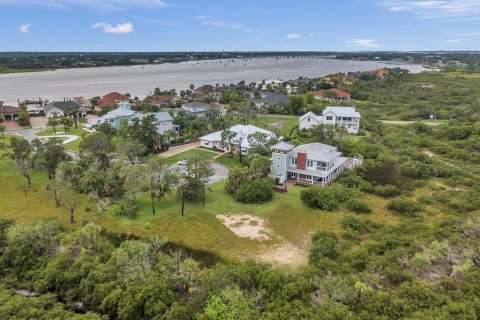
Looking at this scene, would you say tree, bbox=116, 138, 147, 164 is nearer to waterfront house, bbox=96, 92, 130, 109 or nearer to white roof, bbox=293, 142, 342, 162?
white roof, bbox=293, 142, 342, 162

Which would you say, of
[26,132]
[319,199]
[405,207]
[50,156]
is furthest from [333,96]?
[50,156]

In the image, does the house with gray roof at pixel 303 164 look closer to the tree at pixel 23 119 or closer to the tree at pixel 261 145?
the tree at pixel 261 145

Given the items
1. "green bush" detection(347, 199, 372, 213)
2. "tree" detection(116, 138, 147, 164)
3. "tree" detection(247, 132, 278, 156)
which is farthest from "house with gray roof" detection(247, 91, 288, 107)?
"green bush" detection(347, 199, 372, 213)

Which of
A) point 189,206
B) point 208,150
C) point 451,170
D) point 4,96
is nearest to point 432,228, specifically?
point 451,170

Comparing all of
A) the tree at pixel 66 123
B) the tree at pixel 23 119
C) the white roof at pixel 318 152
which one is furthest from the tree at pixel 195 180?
the tree at pixel 23 119

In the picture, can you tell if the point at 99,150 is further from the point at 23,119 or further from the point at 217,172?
the point at 23,119


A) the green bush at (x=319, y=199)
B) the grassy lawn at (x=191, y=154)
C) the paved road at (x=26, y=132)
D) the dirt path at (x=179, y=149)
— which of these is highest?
the paved road at (x=26, y=132)

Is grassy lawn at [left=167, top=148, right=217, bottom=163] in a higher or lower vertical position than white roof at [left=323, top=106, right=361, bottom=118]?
lower
